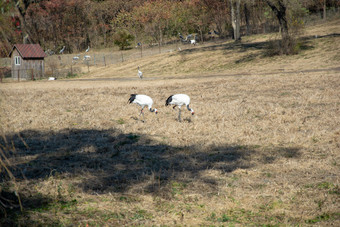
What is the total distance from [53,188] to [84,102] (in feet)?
36.8

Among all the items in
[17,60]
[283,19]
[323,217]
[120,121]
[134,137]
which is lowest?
[323,217]

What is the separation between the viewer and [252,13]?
6341cm

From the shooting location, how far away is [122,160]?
27.9ft

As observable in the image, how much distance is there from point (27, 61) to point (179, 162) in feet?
144

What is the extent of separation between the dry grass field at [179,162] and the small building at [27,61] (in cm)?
3141

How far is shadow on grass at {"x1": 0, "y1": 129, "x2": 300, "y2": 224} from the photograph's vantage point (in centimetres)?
689

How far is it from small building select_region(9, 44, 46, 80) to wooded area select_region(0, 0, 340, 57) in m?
10.6

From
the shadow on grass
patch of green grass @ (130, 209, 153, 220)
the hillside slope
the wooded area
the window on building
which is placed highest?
the wooded area

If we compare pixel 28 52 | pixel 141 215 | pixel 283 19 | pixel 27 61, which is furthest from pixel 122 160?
pixel 28 52

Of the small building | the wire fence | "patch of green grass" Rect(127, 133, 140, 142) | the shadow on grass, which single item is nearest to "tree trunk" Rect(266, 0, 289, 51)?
the wire fence

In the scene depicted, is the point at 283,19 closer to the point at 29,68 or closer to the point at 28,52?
the point at 28,52

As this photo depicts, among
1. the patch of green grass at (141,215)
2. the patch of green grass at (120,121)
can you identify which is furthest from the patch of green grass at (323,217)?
the patch of green grass at (120,121)

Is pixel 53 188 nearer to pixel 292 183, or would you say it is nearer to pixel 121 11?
pixel 292 183

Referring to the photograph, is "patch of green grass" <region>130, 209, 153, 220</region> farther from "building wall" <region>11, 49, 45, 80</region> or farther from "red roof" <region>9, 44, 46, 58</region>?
"red roof" <region>9, 44, 46, 58</region>
